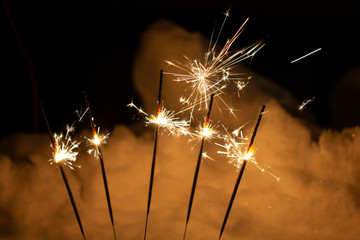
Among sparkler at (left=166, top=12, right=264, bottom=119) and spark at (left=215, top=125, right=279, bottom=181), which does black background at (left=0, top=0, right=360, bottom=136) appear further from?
spark at (left=215, top=125, right=279, bottom=181)

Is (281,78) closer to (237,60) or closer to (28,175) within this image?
(237,60)

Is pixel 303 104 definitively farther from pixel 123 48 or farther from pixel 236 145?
pixel 123 48

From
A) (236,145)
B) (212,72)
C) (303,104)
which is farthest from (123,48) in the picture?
(303,104)

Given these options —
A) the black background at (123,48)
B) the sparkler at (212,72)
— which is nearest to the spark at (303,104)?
the black background at (123,48)

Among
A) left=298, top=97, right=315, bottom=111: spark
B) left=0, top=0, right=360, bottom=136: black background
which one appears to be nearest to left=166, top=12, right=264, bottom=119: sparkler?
left=0, top=0, right=360, bottom=136: black background

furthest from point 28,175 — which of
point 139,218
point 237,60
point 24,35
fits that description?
point 237,60

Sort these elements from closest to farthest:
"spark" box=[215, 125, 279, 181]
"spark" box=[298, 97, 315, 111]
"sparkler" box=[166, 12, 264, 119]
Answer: "sparkler" box=[166, 12, 264, 119] → "spark" box=[215, 125, 279, 181] → "spark" box=[298, 97, 315, 111]
